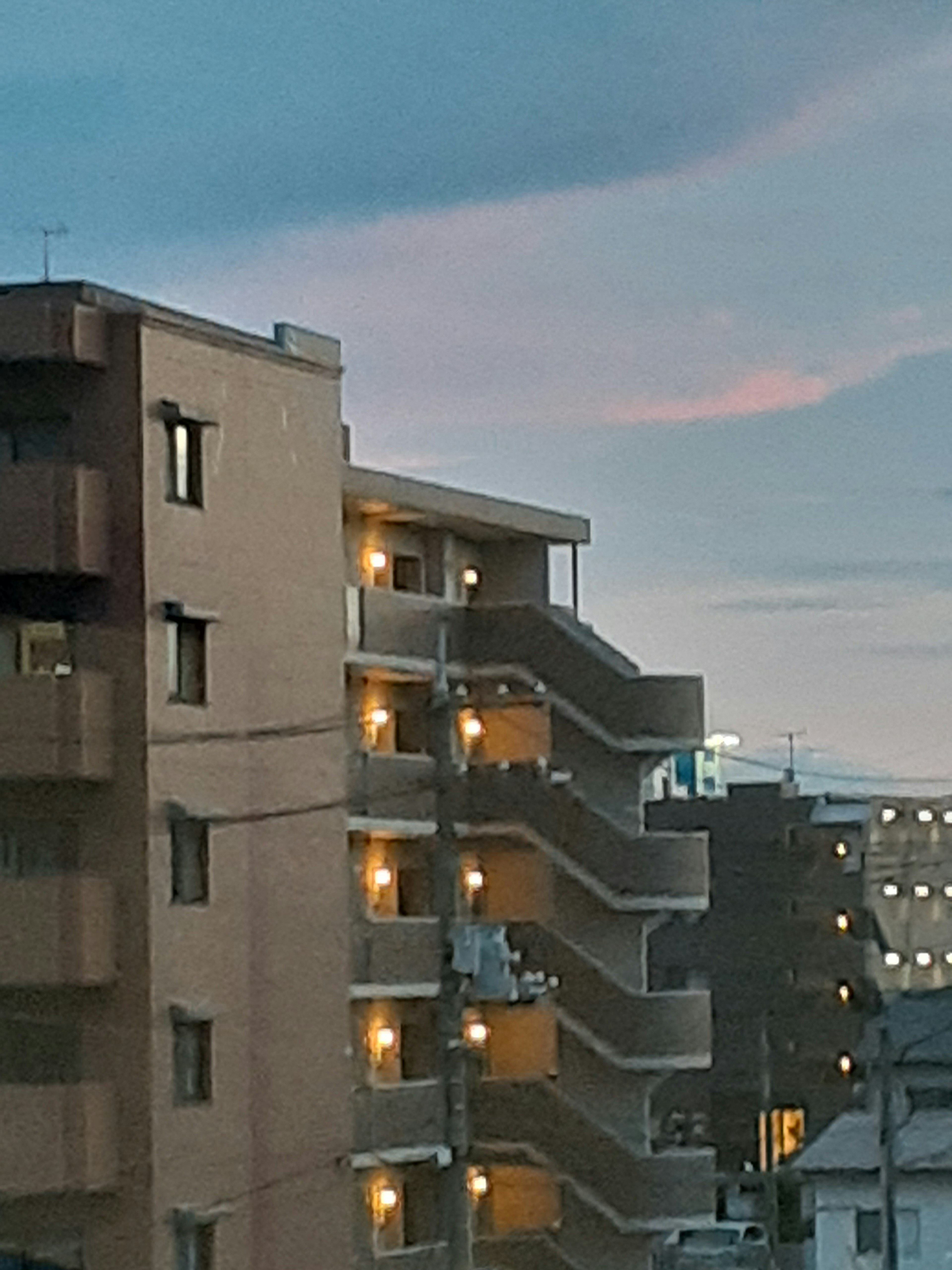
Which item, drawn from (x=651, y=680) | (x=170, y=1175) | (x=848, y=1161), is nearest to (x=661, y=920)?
(x=651, y=680)

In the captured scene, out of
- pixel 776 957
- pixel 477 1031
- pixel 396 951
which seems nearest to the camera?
pixel 396 951

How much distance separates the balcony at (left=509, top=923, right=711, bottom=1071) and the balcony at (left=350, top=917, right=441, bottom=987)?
231cm

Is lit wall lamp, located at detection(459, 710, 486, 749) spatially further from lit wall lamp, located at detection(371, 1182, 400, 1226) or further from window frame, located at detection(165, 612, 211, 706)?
window frame, located at detection(165, 612, 211, 706)

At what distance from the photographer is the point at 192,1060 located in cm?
3167

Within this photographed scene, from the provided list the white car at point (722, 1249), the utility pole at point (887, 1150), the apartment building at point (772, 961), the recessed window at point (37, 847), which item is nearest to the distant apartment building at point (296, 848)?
the recessed window at point (37, 847)

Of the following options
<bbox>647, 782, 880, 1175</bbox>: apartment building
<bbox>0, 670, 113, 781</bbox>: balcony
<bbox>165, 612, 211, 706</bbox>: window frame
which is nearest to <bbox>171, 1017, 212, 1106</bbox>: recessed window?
<bbox>0, 670, 113, 781</bbox>: balcony

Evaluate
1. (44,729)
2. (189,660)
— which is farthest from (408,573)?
(44,729)

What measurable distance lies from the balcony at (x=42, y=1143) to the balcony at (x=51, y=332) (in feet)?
24.5

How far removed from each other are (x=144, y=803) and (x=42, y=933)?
174cm

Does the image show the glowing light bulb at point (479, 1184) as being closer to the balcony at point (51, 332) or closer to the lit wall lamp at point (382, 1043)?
the lit wall lamp at point (382, 1043)

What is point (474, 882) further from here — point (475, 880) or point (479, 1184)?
point (479, 1184)

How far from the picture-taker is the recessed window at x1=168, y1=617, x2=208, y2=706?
3177cm

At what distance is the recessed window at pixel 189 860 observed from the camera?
31.5 metres

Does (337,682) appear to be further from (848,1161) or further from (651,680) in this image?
(848,1161)
